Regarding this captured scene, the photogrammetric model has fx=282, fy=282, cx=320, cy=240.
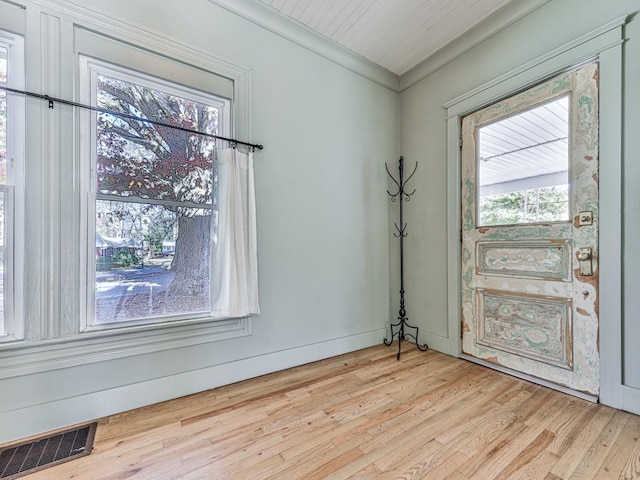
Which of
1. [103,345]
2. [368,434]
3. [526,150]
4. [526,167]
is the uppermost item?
[526,150]

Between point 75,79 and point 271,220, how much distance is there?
4.80 ft

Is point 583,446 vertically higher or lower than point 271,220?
lower

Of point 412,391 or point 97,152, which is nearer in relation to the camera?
point 97,152

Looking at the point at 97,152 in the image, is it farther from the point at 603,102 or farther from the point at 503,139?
the point at 603,102

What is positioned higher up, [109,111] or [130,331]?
[109,111]

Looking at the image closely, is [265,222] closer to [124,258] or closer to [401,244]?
[124,258]

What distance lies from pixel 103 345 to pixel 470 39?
3.68 meters

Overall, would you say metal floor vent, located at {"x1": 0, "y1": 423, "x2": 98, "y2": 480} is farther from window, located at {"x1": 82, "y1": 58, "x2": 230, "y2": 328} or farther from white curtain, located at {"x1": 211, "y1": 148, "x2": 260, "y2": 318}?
white curtain, located at {"x1": 211, "y1": 148, "x2": 260, "y2": 318}

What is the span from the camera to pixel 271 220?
2.32 meters

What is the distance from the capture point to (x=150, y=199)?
190 cm

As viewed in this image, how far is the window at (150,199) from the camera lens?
5.77 feet

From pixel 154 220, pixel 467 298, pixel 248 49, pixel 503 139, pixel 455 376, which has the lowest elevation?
pixel 455 376

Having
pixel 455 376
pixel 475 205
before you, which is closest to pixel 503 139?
pixel 475 205

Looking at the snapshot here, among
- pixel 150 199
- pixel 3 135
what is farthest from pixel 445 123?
pixel 3 135
